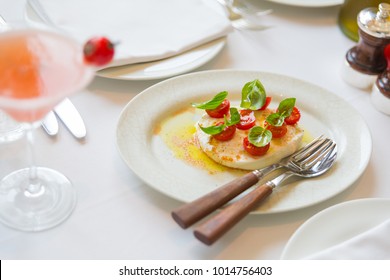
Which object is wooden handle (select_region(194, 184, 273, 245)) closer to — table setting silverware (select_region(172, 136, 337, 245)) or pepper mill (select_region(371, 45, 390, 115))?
table setting silverware (select_region(172, 136, 337, 245))

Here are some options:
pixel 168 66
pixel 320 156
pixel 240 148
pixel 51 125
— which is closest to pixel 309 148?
pixel 320 156

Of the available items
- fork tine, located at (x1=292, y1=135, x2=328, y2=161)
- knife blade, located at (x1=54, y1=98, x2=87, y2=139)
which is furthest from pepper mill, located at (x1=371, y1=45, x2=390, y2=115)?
knife blade, located at (x1=54, y1=98, x2=87, y2=139)

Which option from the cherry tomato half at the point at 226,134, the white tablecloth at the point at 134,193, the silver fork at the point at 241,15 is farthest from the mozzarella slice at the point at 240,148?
the silver fork at the point at 241,15

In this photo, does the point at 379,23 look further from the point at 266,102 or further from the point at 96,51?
the point at 96,51

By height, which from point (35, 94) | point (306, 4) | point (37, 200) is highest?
point (35, 94)
